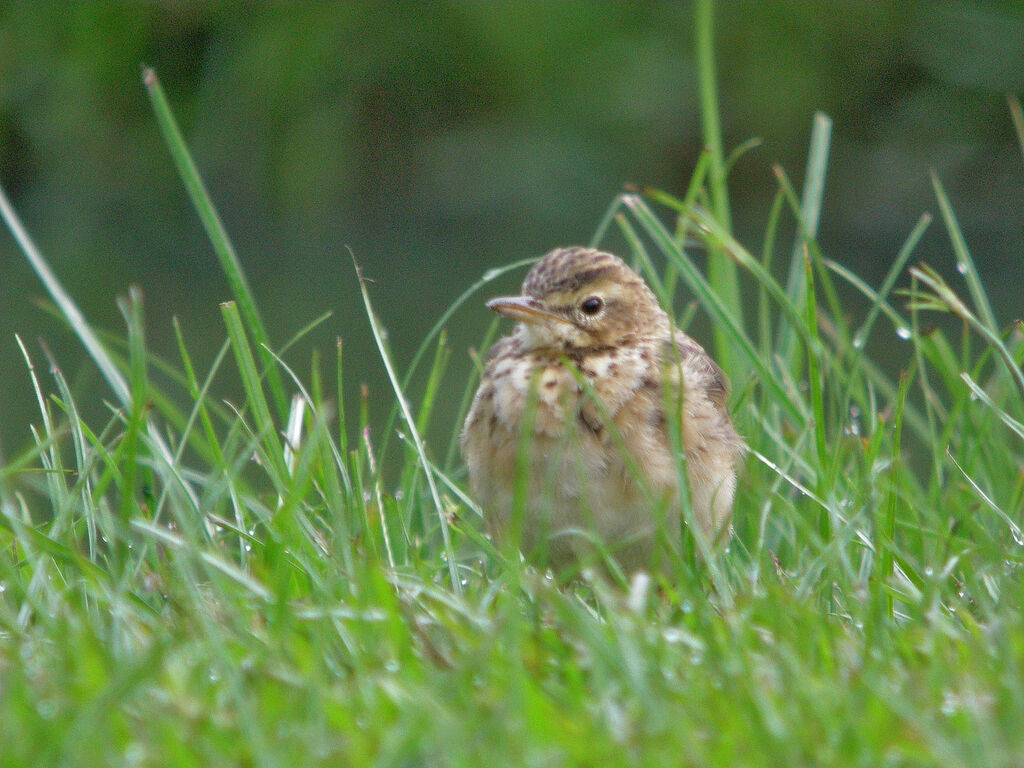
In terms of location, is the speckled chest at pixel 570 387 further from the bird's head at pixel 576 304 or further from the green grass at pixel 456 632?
the green grass at pixel 456 632

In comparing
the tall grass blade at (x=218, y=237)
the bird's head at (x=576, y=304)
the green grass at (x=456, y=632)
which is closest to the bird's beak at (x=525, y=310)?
the bird's head at (x=576, y=304)

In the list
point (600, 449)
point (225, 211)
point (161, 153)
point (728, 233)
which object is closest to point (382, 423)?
point (728, 233)

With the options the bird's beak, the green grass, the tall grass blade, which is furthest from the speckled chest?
the tall grass blade

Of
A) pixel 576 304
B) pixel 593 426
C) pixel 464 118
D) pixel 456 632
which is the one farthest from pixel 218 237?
pixel 464 118

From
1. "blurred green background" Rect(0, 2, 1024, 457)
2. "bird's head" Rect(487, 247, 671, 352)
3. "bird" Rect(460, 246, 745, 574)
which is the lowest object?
"blurred green background" Rect(0, 2, 1024, 457)

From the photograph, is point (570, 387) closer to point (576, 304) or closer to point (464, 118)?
point (576, 304)

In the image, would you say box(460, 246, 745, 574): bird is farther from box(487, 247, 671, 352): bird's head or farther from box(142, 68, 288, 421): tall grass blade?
box(142, 68, 288, 421): tall grass blade
